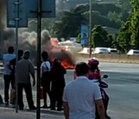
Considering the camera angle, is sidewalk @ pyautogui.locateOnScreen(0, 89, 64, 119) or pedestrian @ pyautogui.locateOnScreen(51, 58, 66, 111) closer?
sidewalk @ pyautogui.locateOnScreen(0, 89, 64, 119)

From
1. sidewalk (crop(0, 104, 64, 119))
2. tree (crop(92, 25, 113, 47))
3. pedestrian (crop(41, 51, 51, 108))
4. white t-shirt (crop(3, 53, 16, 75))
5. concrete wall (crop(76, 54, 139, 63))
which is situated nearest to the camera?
sidewalk (crop(0, 104, 64, 119))

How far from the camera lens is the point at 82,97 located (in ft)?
24.2

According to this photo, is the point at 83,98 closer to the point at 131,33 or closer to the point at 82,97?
the point at 82,97

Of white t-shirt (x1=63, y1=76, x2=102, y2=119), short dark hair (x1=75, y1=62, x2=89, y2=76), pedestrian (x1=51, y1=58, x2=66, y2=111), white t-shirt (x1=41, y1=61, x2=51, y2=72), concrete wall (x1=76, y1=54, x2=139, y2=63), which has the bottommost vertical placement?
concrete wall (x1=76, y1=54, x2=139, y2=63)

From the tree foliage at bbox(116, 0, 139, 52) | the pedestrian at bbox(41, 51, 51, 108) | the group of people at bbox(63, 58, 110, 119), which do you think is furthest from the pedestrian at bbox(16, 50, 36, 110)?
the tree foliage at bbox(116, 0, 139, 52)

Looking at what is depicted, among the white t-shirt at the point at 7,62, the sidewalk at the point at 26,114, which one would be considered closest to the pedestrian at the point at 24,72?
the sidewalk at the point at 26,114

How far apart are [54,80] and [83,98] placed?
875cm

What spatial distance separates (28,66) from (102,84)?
400 centimetres

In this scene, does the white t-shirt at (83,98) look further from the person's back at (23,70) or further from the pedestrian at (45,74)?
the pedestrian at (45,74)

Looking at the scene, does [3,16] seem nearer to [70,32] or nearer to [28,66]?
[28,66]

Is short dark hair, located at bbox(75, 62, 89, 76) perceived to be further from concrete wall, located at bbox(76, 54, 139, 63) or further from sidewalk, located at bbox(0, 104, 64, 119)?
concrete wall, located at bbox(76, 54, 139, 63)

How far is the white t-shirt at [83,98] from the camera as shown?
7.34m

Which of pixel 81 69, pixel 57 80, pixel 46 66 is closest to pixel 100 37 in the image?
pixel 46 66

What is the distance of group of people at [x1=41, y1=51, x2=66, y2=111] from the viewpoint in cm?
1609
